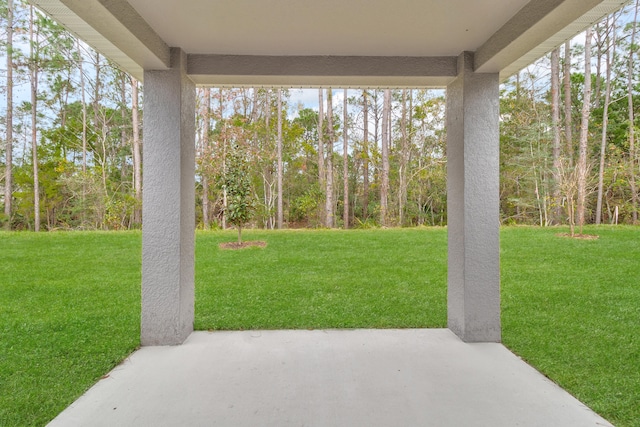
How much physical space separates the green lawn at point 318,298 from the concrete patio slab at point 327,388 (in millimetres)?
271

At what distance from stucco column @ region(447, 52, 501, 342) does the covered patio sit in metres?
0.01

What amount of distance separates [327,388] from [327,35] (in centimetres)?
244

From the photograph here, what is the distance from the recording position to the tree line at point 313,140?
469 inches

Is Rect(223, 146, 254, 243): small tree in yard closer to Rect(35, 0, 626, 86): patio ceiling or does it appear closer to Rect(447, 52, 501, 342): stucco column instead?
Rect(35, 0, 626, 86): patio ceiling

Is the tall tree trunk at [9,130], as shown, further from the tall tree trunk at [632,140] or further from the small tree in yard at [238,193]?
the tall tree trunk at [632,140]

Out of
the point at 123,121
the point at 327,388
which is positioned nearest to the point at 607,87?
the point at 327,388

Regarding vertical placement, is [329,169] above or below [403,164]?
below

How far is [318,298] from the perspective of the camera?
5.20 m

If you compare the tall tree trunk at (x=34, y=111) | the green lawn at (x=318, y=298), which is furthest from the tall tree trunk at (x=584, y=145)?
the tall tree trunk at (x=34, y=111)

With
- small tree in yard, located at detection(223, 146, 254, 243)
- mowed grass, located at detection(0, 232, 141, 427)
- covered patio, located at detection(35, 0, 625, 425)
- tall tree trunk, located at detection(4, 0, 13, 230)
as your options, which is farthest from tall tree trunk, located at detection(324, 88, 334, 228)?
tall tree trunk, located at detection(4, 0, 13, 230)

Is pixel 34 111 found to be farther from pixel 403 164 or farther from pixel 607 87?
pixel 607 87

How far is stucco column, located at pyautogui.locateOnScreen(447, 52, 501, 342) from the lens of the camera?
123 inches

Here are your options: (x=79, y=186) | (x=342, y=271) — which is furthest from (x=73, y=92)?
(x=342, y=271)

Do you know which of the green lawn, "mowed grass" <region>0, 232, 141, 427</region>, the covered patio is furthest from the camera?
the green lawn
